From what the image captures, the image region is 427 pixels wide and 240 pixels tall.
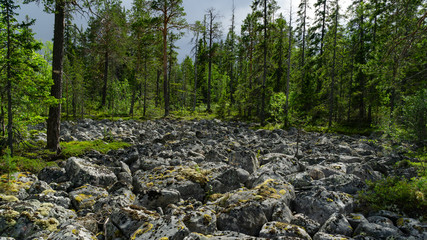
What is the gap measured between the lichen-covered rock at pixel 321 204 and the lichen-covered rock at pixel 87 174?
4.71 meters

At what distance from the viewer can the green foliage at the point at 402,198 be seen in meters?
3.84

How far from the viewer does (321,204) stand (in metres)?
4.21

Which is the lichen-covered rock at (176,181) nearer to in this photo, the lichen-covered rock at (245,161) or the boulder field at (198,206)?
the boulder field at (198,206)

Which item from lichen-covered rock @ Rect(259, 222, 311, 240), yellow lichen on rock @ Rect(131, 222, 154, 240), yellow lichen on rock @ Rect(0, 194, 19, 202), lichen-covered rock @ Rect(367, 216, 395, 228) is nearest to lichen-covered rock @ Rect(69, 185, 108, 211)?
yellow lichen on rock @ Rect(0, 194, 19, 202)

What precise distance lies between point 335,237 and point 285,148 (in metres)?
6.86

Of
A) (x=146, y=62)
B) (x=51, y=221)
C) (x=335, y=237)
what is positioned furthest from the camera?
(x=146, y=62)

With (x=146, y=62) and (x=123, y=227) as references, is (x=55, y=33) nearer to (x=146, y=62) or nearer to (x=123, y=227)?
(x=123, y=227)

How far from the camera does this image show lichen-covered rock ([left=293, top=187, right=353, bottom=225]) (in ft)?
13.5

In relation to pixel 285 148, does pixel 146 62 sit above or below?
above

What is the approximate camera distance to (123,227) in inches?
136

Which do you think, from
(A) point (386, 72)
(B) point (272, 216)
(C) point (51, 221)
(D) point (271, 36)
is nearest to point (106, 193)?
(C) point (51, 221)

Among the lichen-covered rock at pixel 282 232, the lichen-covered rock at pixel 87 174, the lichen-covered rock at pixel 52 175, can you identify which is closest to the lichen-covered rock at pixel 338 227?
the lichen-covered rock at pixel 282 232

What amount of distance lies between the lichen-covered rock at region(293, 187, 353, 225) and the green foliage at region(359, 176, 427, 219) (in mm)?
374

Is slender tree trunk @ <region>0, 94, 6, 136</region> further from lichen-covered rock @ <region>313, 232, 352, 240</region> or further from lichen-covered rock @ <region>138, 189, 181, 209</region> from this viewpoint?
lichen-covered rock @ <region>313, 232, 352, 240</region>
